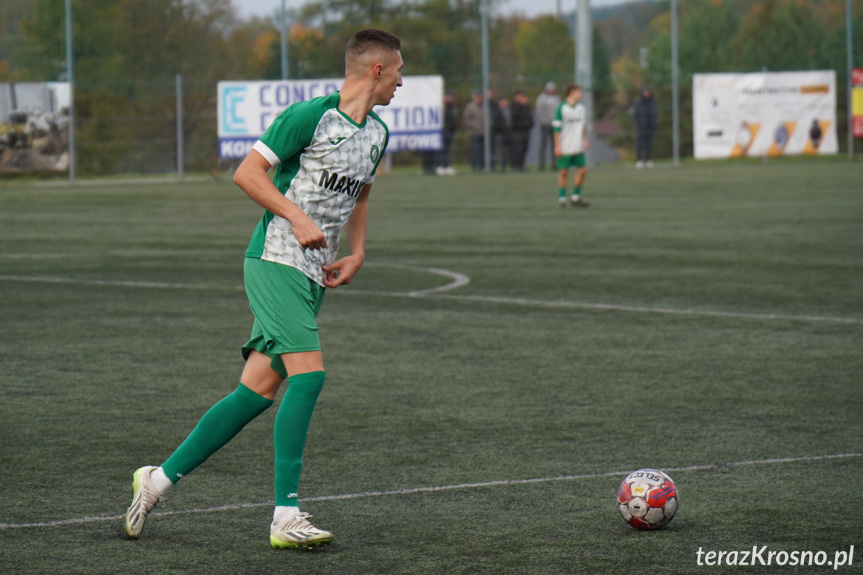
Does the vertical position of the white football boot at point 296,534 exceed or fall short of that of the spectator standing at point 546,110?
it falls short

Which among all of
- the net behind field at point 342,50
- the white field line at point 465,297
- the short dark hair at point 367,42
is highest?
the net behind field at point 342,50

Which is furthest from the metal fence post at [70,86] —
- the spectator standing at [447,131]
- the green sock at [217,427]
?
the green sock at [217,427]

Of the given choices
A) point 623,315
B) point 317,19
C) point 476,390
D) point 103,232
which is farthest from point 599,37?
point 476,390

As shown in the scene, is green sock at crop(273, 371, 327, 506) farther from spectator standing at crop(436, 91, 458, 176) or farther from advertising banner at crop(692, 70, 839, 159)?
advertising banner at crop(692, 70, 839, 159)

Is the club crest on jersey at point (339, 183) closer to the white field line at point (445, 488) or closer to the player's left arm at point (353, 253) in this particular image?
the player's left arm at point (353, 253)

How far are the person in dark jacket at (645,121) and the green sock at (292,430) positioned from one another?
3248 cm

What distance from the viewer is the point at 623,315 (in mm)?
10602

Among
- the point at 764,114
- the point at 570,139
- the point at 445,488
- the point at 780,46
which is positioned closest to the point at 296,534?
the point at 445,488

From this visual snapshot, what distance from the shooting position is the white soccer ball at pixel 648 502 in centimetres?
484

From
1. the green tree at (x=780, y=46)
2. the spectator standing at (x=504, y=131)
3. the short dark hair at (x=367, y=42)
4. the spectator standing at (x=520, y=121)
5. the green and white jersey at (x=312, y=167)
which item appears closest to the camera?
the green and white jersey at (x=312, y=167)

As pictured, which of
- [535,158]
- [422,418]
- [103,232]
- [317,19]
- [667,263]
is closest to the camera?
[422,418]

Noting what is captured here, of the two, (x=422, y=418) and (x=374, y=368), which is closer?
(x=422, y=418)

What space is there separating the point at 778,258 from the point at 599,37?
35244 mm

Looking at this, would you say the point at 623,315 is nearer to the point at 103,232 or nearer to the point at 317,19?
the point at 103,232
